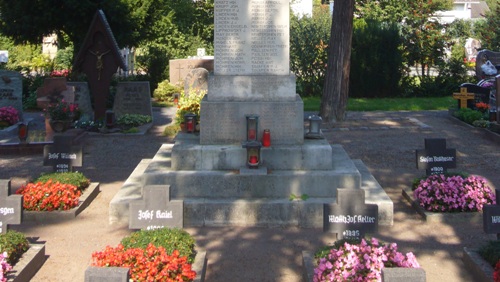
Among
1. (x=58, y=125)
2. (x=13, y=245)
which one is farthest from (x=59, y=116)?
(x=13, y=245)

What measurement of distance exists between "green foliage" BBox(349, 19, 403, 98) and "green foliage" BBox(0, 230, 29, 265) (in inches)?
831

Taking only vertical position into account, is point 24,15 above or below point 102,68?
above

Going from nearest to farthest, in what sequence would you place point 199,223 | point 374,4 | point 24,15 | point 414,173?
1. point 199,223
2. point 414,173
3. point 24,15
4. point 374,4

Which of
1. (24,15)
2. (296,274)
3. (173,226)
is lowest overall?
(296,274)

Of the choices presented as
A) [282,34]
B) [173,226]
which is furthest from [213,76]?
[173,226]

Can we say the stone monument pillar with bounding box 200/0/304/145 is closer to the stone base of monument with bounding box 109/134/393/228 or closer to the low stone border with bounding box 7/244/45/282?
the stone base of monument with bounding box 109/134/393/228

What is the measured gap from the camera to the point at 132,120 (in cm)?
1731

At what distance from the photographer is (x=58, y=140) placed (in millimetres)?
9695

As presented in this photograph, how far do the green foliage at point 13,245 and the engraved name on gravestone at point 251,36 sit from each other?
12.3 ft

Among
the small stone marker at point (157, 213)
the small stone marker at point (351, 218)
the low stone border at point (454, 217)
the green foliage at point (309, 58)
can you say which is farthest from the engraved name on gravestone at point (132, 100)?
the small stone marker at point (351, 218)

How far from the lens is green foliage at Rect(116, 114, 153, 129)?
16.9 metres

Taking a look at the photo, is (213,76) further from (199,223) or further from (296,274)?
(296,274)

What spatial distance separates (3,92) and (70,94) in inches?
61.5

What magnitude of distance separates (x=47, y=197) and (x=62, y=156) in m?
1.29
